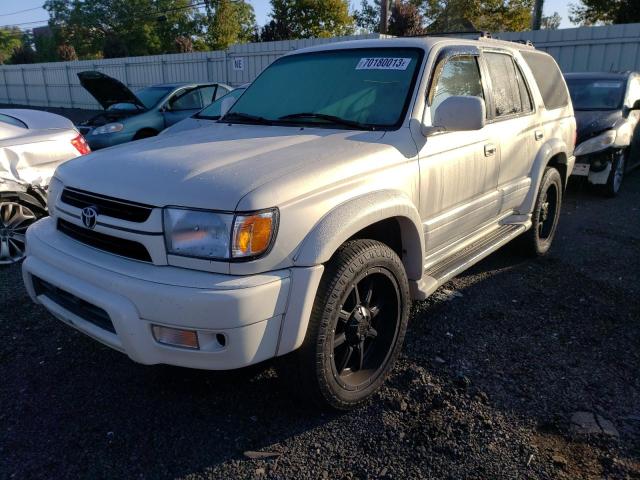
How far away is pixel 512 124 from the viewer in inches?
160

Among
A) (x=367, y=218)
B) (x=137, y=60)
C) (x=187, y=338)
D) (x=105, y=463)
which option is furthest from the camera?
(x=137, y=60)

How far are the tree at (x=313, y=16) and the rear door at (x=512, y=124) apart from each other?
33425 mm

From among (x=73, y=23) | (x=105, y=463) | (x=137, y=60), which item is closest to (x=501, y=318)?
(x=105, y=463)

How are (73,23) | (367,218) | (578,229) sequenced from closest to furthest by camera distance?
(367,218) < (578,229) < (73,23)

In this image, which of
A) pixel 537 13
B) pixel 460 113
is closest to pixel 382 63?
pixel 460 113

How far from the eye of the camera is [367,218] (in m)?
2.55

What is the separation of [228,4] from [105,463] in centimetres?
4750

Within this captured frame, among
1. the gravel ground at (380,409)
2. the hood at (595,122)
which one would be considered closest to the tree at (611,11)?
the hood at (595,122)

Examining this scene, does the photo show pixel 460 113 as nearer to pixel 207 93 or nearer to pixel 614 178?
pixel 614 178

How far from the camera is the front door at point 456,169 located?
3.15m

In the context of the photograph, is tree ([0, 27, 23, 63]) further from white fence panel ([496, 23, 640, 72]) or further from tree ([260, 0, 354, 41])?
white fence panel ([496, 23, 640, 72])

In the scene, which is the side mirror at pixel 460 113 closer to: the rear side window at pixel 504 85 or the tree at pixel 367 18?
the rear side window at pixel 504 85

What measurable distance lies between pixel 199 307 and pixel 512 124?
300cm

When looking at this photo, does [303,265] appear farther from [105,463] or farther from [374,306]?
[105,463]
